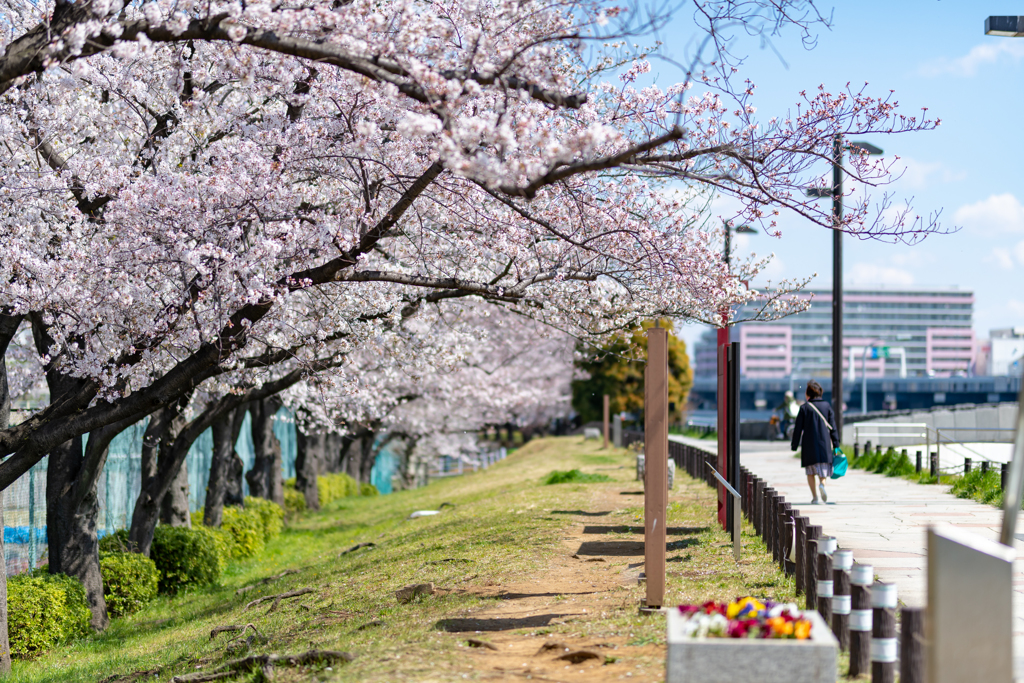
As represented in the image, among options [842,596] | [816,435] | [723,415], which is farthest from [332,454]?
[842,596]

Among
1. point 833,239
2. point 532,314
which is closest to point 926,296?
point 833,239

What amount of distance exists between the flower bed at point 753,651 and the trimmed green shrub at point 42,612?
9137mm

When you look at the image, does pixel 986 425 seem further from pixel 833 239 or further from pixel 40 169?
pixel 40 169

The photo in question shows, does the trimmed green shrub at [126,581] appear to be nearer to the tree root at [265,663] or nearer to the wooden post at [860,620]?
the tree root at [265,663]

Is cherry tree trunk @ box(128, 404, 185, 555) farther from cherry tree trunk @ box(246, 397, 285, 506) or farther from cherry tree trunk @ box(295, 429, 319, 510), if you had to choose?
cherry tree trunk @ box(295, 429, 319, 510)

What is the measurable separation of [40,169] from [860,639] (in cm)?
893

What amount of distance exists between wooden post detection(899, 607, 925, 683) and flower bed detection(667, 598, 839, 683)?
0.46 metres

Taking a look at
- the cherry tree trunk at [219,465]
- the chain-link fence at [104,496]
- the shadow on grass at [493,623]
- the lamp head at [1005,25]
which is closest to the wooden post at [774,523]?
the shadow on grass at [493,623]

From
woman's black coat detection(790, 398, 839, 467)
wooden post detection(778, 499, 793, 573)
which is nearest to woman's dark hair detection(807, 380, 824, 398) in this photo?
woman's black coat detection(790, 398, 839, 467)

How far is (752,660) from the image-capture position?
13.8 feet

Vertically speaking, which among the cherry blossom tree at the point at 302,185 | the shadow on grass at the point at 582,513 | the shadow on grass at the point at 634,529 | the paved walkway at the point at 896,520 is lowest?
the shadow on grass at the point at 582,513

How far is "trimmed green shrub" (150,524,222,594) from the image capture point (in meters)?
15.4

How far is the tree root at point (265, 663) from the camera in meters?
6.85

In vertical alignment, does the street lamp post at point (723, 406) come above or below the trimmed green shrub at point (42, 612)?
above
